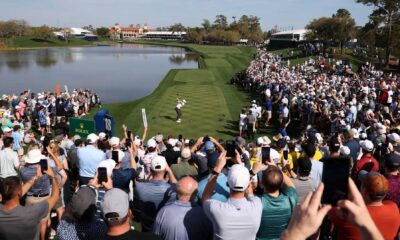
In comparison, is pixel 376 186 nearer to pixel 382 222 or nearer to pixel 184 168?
pixel 382 222

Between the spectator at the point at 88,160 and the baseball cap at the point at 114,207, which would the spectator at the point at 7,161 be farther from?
the baseball cap at the point at 114,207

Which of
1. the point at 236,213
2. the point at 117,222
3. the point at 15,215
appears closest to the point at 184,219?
the point at 236,213

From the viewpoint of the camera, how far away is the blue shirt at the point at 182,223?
14.5 feet

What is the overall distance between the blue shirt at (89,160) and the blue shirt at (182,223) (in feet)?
14.9

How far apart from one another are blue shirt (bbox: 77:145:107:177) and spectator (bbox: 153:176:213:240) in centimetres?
452

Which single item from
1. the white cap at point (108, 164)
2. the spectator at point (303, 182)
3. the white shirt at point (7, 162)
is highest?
the spectator at point (303, 182)

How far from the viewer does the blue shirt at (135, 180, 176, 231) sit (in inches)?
214

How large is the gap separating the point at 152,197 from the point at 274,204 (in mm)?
1893

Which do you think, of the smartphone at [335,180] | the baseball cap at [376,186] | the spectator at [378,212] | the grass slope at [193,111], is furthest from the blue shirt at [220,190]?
the grass slope at [193,111]

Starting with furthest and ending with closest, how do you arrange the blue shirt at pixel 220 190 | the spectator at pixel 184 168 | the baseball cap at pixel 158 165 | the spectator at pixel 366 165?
the spectator at pixel 366 165 < the spectator at pixel 184 168 < the baseball cap at pixel 158 165 < the blue shirt at pixel 220 190

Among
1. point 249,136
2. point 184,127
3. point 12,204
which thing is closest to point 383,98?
point 249,136

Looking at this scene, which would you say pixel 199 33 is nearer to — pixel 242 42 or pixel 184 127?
pixel 242 42

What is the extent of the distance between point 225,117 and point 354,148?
13441 mm

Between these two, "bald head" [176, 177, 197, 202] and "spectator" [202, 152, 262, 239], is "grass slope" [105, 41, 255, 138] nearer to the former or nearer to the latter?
"bald head" [176, 177, 197, 202]
